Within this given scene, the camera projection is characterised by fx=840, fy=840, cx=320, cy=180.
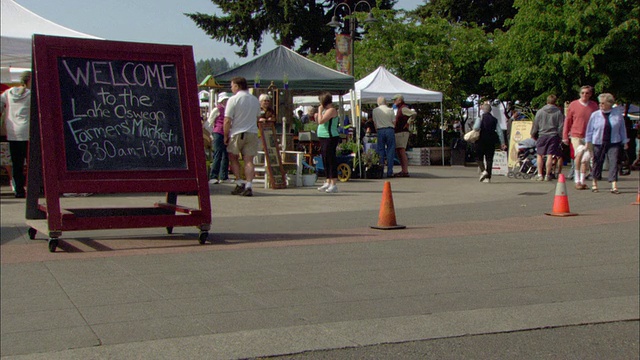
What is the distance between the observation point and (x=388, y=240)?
30.4 feet

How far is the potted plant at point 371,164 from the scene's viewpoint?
19.2 m

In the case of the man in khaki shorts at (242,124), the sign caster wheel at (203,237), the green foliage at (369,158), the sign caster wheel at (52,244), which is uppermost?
the man in khaki shorts at (242,124)

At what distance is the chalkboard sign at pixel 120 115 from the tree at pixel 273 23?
147 ft

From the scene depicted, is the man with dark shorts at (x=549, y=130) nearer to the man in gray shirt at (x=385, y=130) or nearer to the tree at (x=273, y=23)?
the man in gray shirt at (x=385, y=130)

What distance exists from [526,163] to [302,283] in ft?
45.3

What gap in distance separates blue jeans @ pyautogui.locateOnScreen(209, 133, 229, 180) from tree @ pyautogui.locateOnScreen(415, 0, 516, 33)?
31.4 meters

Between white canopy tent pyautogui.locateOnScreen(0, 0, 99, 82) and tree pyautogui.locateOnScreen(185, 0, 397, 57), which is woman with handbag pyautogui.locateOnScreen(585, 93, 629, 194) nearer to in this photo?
white canopy tent pyautogui.locateOnScreen(0, 0, 99, 82)

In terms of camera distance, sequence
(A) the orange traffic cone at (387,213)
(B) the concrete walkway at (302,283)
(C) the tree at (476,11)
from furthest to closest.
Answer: (C) the tree at (476,11) < (A) the orange traffic cone at (387,213) < (B) the concrete walkway at (302,283)

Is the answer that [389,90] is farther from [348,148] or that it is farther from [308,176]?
[308,176]

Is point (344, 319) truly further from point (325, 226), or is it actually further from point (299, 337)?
point (325, 226)

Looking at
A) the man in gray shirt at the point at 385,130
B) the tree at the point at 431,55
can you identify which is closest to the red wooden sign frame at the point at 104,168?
the man in gray shirt at the point at 385,130

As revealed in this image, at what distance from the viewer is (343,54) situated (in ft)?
85.2

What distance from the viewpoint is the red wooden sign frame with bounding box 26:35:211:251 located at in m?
8.05

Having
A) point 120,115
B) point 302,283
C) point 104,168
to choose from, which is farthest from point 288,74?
point 302,283
